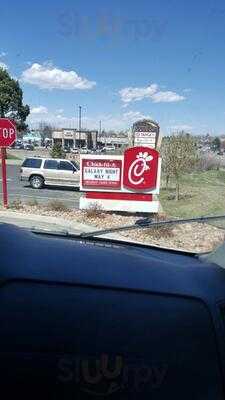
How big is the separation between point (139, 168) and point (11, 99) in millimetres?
50660

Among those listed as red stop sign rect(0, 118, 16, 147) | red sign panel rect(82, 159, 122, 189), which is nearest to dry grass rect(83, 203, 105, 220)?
red sign panel rect(82, 159, 122, 189)

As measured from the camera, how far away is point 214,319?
183 cm

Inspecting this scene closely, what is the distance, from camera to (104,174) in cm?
1644

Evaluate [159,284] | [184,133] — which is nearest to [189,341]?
[159,284]

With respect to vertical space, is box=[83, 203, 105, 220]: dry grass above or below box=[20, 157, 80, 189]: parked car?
above

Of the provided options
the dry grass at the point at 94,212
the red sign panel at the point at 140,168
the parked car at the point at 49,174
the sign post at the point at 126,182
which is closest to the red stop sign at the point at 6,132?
the sign post at the point at 126,182

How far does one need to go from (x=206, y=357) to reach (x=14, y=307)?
2.21 ft

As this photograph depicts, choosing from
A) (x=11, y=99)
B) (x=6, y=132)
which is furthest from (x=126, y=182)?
(x=11, y=99)

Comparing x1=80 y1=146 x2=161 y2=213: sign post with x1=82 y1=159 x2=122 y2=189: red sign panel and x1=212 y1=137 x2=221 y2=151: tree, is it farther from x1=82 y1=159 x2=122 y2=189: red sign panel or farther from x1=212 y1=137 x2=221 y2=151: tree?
x1=212 y1=137 x2=221 y2=151: tree

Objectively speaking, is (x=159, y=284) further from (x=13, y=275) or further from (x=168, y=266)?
(x=13, y=275)

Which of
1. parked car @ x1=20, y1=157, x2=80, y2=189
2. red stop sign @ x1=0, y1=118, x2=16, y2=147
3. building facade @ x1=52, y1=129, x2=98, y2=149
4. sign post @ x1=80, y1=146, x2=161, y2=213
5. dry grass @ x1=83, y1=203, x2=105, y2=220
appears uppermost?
red stop sign @ x1=0, y1=118, x2=16, y2=147

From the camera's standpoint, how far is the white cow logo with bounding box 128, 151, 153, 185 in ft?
52.8

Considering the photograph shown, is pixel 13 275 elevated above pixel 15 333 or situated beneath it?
elevated above

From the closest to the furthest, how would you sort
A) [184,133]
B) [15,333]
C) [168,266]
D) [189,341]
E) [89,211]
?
1. [15,333]
2. [189,341]
3. [168,266]
4. [89,211]
5. [184,133]
